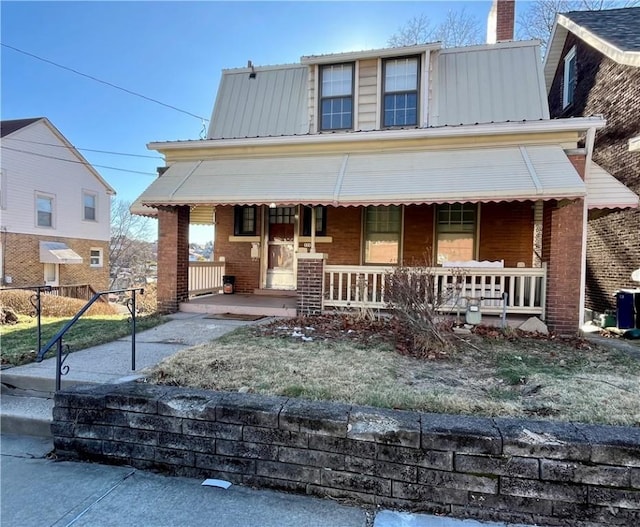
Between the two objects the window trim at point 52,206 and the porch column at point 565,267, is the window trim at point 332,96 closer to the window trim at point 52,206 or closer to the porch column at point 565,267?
the porch column at point 565,267

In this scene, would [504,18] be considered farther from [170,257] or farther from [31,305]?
[31,305]

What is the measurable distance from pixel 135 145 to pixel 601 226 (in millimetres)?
23938

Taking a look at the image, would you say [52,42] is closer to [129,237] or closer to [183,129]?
[183,129]

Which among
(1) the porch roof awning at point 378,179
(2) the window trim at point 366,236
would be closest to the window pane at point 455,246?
(2) the window trim at point 366,236

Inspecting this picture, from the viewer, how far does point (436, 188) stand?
663 cm

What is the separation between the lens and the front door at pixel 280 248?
10414 millimetres

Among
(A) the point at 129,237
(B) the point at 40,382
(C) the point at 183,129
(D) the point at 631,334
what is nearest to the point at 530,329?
(D) the point at 631,334

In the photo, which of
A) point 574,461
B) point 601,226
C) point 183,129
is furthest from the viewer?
point 183,129

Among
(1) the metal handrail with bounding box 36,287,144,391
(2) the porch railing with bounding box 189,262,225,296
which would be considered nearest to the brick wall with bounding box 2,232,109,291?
(2) the porch railing with bounding box 189,262,225,296

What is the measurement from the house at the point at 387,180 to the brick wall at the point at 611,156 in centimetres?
243

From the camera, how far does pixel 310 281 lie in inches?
296

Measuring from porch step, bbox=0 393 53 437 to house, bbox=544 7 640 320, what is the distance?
33.9 feet

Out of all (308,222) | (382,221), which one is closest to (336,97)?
(308,222)

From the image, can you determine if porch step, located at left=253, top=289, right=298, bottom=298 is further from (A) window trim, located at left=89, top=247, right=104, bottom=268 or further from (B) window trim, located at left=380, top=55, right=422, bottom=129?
(A) window trim, located at left=89, top=247, right=104, bottom=268
